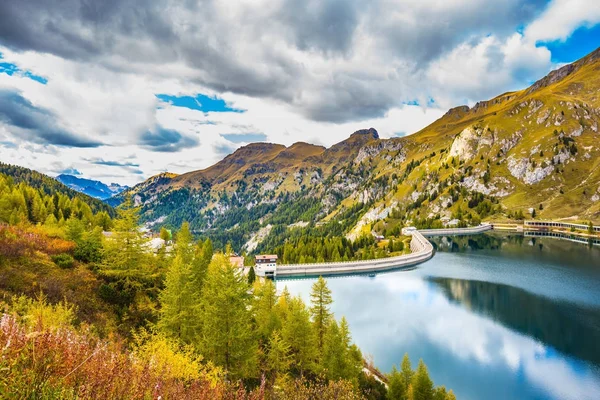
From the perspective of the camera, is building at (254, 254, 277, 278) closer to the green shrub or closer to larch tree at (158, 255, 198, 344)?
larch tree at (158, 255, 198, 344)

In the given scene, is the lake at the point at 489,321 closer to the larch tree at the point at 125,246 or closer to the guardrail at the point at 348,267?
the guardrail at the point at 348,267

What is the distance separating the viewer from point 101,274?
113 ft

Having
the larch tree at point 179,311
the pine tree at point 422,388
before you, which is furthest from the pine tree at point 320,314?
the larch tree at point 179,311

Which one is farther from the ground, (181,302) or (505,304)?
(181,302)

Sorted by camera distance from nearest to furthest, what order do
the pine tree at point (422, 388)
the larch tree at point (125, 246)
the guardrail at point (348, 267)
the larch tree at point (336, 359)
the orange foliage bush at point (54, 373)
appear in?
the orange foliage bush at point (54, 373)
the larch tree at point (125, 246)
the larch tree at point (336, 359)
the pine tree at point (422, 388)
the guardrail at point (348, 267)

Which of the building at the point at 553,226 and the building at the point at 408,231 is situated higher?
the building at the point at 553,226

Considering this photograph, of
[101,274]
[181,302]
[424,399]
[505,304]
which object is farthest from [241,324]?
[505,304]

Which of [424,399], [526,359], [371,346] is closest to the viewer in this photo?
[424,399]

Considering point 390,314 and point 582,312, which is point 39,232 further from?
point 582,312

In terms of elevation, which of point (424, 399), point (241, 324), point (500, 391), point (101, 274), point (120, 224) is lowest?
point (500, 391)

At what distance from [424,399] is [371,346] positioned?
74.5 feet

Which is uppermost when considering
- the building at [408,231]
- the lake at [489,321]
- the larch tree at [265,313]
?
the building at [408,231]

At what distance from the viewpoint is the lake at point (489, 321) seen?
48.9m

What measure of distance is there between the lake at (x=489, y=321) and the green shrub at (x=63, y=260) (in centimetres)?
4557
